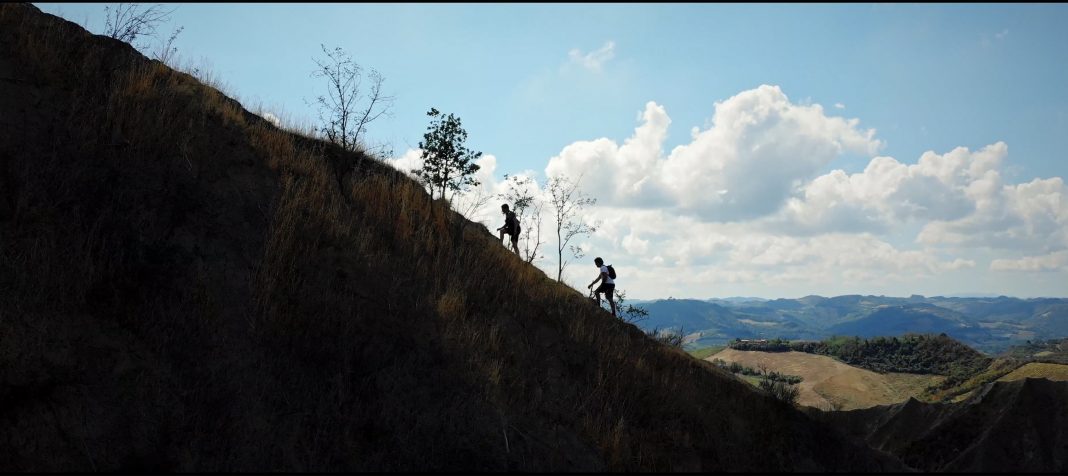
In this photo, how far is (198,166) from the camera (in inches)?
353

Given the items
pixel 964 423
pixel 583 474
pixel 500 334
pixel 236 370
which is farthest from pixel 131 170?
pixel 964 423

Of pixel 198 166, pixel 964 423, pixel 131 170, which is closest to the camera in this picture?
pixel 131 170

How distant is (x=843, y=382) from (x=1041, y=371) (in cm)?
5735

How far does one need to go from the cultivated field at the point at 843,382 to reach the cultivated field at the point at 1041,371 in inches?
798

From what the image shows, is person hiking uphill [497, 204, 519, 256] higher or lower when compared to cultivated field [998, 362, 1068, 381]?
higher

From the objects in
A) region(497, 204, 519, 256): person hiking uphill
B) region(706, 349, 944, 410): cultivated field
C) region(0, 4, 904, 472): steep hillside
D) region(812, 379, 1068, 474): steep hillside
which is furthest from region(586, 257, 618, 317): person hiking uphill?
region(706, 349, 944, 410): cultivated field

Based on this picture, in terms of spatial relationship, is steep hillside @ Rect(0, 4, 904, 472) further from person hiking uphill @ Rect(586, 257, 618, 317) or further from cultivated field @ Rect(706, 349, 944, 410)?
cultivated field @ Rect(706, 349, 944, 410)

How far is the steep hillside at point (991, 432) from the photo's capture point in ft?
46.5

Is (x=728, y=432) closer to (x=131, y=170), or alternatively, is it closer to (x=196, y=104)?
(x=131, y=170)

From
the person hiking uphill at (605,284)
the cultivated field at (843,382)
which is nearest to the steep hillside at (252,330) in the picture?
the person hiking uphill at (605,284)

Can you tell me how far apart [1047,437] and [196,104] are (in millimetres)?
21741

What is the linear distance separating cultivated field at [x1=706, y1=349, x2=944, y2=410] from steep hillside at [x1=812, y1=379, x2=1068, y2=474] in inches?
3492

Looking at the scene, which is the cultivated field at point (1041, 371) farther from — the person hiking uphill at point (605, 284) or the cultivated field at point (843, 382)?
the person hiking uphill at point (605, 284)

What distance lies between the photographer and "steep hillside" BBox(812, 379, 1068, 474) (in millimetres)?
14164
